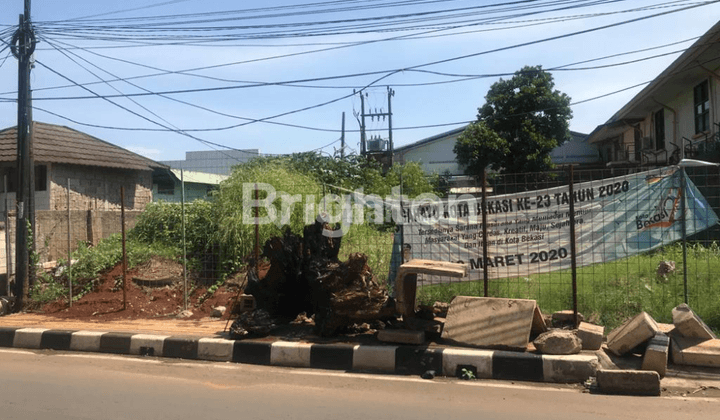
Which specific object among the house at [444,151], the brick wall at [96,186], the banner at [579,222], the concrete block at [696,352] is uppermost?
the house at [444,151]

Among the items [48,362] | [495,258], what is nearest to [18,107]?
[48,362]

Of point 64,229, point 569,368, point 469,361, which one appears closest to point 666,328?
point 569,368

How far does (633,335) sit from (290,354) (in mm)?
3655

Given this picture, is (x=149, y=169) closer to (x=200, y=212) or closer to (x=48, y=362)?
(x=200, y=212)

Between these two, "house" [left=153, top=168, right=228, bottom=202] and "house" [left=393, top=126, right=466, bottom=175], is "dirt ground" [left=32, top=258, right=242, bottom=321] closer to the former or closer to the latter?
"house" [left=153, top=168, right=228, bottom=202]

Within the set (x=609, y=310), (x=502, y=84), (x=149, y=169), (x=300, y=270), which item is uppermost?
(x=502, y=84)

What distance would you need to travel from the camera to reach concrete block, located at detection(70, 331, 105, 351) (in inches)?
301

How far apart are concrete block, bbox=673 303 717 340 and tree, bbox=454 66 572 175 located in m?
18.8

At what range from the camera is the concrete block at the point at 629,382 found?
526 centimetres

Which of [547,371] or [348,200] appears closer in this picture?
[547,371]

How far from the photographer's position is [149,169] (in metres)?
20.0

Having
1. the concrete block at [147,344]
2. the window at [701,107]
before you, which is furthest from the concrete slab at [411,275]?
the window at [701,107]

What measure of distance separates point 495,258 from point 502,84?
18.9 metres

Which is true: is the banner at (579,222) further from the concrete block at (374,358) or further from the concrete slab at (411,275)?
the concrete block at (374,358)
